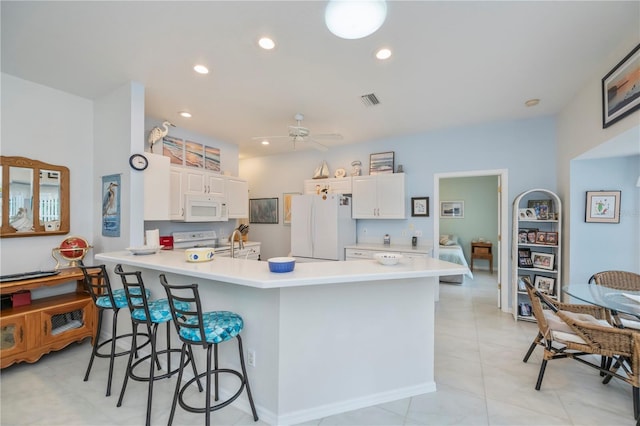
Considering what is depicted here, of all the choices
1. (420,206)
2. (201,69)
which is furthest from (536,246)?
(201,69)

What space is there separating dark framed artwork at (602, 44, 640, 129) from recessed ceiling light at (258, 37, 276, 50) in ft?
8.90

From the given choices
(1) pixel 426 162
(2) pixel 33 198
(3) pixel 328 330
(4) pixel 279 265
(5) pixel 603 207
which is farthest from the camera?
(1) pixel 426 162

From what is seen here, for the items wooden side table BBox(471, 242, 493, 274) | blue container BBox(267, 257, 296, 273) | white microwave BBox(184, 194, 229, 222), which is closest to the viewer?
blue container BBox(267, 257, 296, 273)

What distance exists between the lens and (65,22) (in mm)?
1988

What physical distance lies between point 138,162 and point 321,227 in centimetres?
282

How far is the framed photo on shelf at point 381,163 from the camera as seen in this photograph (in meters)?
4.75

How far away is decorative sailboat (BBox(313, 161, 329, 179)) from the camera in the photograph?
5.23 m

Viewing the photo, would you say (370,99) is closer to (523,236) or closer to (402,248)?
(402,248)

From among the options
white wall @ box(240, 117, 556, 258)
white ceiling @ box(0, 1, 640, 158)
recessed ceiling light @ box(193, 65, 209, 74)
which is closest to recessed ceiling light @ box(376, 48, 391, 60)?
white ceiling @ box(0, 1, 640, 158)

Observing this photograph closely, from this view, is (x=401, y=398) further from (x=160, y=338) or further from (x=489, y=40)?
(x=489, y=40)

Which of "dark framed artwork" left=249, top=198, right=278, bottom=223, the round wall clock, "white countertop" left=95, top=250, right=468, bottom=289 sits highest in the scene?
Answer: the round wall clock

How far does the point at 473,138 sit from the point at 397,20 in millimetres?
2927

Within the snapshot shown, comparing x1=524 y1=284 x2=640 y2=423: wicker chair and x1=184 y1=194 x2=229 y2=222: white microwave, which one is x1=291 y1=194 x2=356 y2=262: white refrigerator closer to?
x1=184 y1=194 x2=229 y2=222: white microwave

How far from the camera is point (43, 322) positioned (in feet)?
8.30
